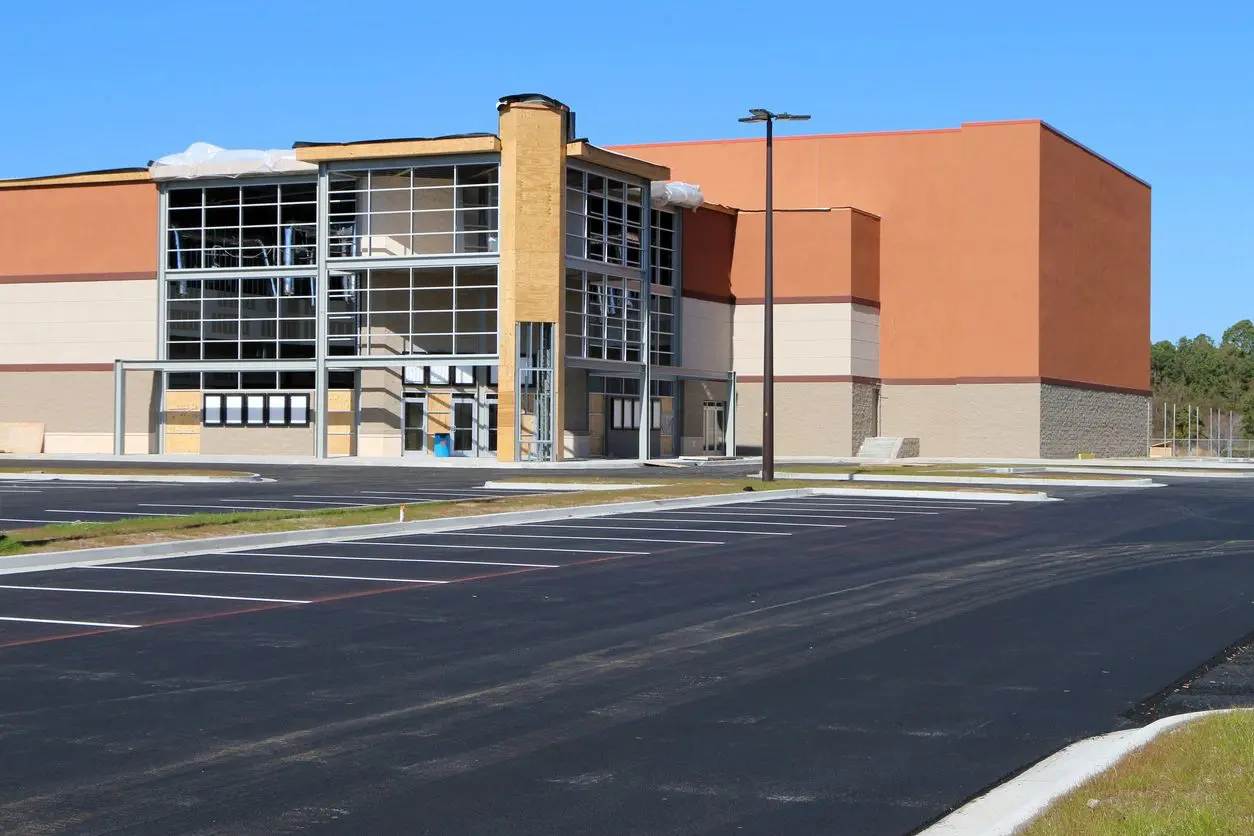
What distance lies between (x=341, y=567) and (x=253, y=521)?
4.77 meters

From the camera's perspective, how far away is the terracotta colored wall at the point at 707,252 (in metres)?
57.3

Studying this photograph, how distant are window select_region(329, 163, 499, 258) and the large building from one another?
11cm

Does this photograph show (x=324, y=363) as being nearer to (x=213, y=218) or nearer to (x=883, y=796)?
(x=213, y=218)

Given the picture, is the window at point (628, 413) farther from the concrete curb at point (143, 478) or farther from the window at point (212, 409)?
the concrete curb at point (143, 478)

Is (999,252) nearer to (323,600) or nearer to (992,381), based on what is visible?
(992,381)

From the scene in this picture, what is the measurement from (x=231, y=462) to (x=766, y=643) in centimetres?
3786

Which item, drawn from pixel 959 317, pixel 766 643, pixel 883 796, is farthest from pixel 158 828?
pixel 959 317

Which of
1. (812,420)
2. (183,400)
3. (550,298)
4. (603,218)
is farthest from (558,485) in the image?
(812,420)

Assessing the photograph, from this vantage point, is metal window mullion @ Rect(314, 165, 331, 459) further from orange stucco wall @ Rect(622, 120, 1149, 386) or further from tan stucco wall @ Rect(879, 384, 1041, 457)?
tan stucco wall @ Rect(879, 384, 1041, 457)

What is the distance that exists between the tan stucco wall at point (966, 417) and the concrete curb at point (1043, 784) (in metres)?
50.1

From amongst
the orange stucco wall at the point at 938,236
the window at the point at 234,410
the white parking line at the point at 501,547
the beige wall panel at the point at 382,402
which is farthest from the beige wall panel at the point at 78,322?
the white parking line at the point at 501,547

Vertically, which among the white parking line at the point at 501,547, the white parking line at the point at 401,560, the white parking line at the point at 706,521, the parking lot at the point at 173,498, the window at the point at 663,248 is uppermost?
the window at the point at 663,248

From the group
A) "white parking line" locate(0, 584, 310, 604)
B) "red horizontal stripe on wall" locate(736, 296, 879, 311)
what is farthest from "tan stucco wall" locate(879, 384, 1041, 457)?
"white parking line" locate(0, 584, 310, 604)

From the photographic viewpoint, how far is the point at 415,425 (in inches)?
2005
